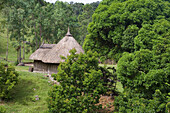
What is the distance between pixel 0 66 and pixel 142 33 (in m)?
11.3

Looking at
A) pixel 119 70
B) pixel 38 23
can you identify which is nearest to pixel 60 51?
pixel 119 70

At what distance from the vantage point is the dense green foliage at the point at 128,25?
9711mm

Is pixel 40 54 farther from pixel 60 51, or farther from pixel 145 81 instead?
pixel 145 81

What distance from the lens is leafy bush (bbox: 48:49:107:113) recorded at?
900 cm

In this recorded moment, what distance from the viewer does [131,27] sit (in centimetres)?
1041

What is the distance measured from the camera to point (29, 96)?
45.6 ft

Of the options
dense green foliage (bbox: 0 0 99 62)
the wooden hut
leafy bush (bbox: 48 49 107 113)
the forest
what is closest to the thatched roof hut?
the wooden hut

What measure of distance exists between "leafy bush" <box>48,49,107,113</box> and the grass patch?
136 inches

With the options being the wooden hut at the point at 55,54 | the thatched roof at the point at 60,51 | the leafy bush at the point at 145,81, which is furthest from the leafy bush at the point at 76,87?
the thatched roof at the point at 60,51

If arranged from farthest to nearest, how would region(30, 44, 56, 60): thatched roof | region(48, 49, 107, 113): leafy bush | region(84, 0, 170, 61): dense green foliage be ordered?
region(30, 44, 56, 60): thatched roof, region(84, 0, 170, 61): dense green foliage, region(48, 49, 107, 113): leafy bush

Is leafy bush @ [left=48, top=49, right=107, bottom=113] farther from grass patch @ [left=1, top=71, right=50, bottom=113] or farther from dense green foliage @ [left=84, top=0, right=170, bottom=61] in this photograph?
grass patch @ [left=1, top=71, right=50, bottom=113]

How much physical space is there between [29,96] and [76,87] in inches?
247

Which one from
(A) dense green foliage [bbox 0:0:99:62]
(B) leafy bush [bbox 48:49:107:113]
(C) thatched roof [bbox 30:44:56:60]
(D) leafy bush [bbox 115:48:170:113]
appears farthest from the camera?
(A) dense green foliage [bbox 0:0:99:62]

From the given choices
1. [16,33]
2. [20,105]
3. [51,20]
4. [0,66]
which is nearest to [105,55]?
[20,105]
